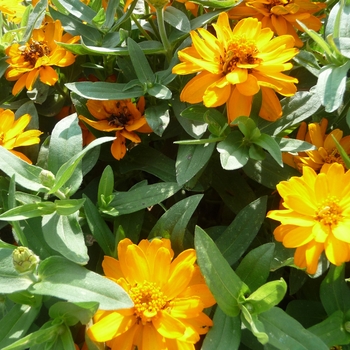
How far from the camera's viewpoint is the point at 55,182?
Answer: 2.46ft

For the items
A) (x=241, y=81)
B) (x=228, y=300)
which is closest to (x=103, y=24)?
(x=241, y=81)

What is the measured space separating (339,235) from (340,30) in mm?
391

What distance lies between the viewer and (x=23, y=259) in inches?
25.2

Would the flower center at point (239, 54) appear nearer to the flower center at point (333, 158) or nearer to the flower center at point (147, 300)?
the flower center at point (333, 158)

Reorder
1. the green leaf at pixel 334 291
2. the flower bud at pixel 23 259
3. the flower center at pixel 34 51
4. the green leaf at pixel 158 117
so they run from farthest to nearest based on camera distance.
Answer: the flower center at pixel 34 51 < the green leaf at pixel 158 117 < the green leaf at pixel 334 291 < the flower bud at pixel 23 259

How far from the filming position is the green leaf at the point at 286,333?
2.16 feet

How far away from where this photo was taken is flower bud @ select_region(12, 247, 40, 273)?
64 cm

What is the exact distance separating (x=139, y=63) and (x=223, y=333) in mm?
491

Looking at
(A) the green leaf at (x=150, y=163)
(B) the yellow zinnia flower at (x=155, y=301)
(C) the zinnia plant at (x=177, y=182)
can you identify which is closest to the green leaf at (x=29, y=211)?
(C) the zinnia plant at (x=177, y=182)

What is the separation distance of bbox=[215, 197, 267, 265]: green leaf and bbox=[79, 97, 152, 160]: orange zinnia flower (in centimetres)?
26

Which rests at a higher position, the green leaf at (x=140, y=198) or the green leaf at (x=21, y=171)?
the green leaf at (x=21, y=171)

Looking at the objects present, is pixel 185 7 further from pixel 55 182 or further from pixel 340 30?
pixel 55 182

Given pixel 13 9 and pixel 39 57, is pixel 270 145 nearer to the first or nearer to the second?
pixel 39 57

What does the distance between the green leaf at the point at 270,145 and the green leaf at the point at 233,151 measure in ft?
0.09
